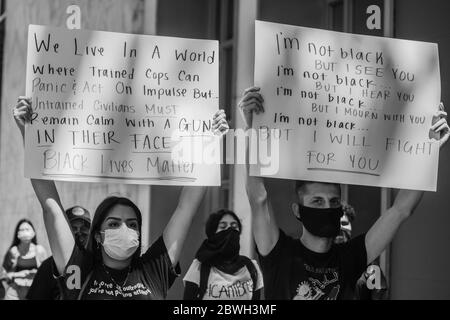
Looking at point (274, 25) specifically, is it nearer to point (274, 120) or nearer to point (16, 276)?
point (274, 120)

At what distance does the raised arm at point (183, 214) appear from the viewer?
480cm

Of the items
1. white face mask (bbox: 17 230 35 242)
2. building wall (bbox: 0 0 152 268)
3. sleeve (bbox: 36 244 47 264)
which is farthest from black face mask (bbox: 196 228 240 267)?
white face mask (bbox: 17 230 35 242)

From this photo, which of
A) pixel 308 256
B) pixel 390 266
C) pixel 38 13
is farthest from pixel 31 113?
pixel 390 266

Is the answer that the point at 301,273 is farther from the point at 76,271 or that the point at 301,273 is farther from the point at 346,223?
the point at 76,271

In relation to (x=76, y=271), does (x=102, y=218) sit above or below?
above

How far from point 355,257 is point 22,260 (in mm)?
2668

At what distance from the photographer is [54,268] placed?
15.7 ft

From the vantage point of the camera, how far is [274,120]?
480 centimetres

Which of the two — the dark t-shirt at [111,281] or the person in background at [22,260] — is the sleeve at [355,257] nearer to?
the dark t-shirt at [111,281]

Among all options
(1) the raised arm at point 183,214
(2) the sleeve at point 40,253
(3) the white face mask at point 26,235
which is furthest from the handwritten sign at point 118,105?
(3) the white face mask at point 26,235

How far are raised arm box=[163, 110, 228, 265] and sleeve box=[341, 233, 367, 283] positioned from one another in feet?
2.69

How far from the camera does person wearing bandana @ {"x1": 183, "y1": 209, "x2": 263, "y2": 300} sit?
496cm

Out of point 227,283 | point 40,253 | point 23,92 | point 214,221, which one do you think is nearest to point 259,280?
point 227,283
